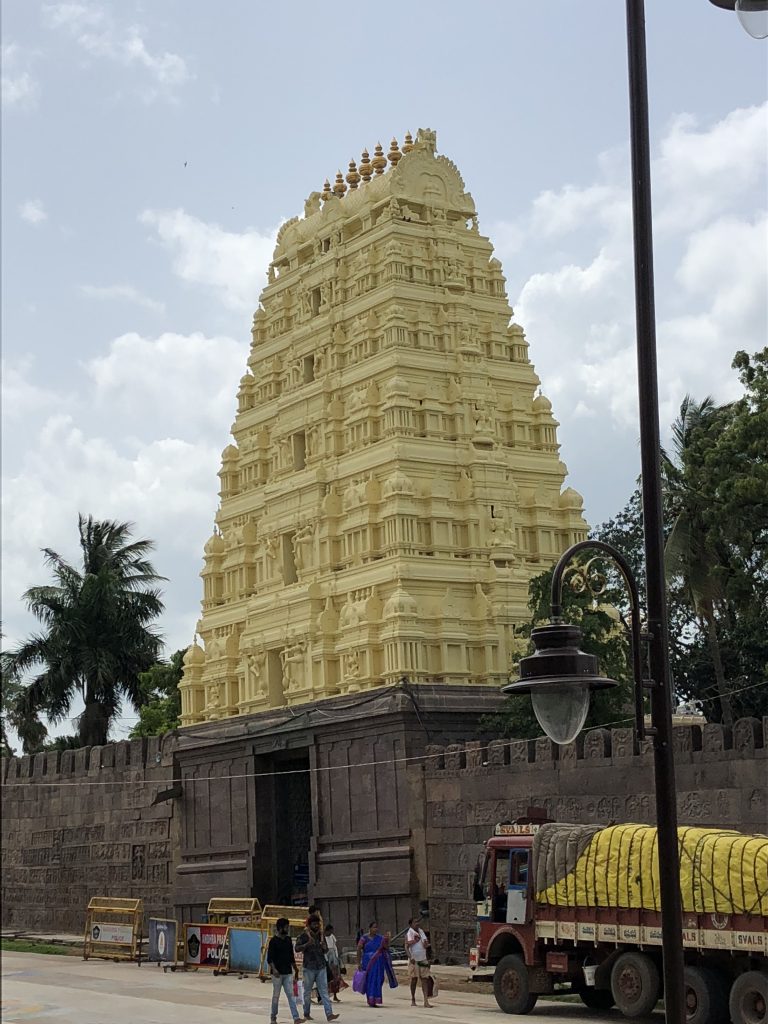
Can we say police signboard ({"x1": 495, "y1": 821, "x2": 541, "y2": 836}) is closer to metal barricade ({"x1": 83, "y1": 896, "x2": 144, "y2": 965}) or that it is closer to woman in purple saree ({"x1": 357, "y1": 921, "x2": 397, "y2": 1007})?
woman in purple saree ({"x1": 357, "y1": 921, "x2": 397, "y2": 1007})

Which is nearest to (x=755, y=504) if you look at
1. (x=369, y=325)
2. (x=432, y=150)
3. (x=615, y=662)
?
(x=615, y=662)

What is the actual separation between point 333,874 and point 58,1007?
36.3 ft

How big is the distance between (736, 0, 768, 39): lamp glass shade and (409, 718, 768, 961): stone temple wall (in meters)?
17.2

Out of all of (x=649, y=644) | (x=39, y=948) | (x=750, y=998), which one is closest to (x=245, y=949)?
(x=39, y=948)

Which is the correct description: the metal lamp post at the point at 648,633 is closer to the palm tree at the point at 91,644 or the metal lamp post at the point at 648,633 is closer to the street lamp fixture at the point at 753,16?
the street lamp fixture at the point at 753,16

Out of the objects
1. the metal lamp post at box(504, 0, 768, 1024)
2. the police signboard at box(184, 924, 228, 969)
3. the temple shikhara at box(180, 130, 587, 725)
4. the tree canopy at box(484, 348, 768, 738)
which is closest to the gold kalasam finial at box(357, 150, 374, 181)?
the temple shikhara at box(180, 130, 587, 725)

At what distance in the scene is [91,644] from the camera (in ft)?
149

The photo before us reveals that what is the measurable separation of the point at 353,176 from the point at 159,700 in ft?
68.3

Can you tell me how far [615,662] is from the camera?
2856cm

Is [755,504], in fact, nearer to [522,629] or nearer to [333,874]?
[522,629]

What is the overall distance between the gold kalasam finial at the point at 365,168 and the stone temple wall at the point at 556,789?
50.6 feet

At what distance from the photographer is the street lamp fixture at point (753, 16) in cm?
620

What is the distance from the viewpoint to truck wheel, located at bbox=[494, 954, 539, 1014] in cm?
1945

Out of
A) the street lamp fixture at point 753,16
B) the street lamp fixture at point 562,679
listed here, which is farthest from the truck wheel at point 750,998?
the street lamp fixture at point 753,16
